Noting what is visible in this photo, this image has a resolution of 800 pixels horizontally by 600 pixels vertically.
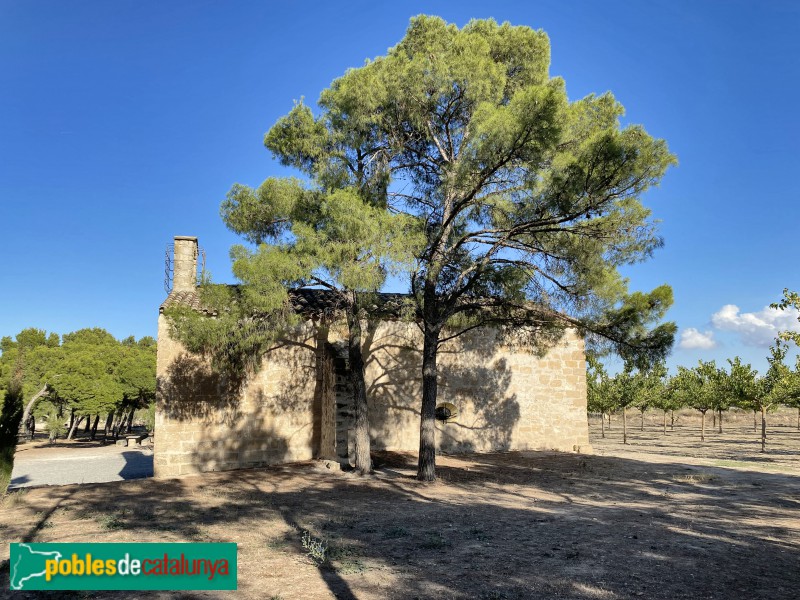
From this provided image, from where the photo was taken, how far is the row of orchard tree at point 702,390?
2094 cm

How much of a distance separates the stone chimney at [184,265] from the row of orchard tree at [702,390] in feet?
45.3

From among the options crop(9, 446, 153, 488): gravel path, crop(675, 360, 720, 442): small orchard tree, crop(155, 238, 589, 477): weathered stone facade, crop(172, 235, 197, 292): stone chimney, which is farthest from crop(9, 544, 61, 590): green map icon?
crop(675, 360, 720, 442): small orchard tree

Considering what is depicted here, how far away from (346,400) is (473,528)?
5.82 metres

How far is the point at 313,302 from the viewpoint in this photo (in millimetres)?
14453

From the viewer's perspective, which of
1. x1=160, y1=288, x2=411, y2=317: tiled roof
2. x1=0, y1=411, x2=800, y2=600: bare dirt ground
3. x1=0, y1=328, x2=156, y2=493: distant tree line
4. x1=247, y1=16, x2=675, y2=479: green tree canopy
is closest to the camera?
x1=0, y1=411, x2=800, y2=600: bare dirt ground

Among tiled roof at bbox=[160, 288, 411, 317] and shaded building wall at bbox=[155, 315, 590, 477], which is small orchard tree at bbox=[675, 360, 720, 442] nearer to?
shaded building wall at bbox=[155, 315, 590, 477]

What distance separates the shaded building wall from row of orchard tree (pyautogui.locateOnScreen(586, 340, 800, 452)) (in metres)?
3.47

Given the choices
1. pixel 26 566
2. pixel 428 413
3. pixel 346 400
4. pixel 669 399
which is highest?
pixel 346 400

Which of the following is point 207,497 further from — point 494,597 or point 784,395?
→ point 784,395

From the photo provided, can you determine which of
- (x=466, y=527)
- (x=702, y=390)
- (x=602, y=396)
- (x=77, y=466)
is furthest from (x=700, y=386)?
(x=77, y=466)

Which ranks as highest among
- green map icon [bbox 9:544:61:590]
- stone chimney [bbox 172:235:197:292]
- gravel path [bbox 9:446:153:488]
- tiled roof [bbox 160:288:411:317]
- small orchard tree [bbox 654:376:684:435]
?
stone chimney [bbox 172:235:197:292]

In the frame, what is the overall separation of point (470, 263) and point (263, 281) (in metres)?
4.29

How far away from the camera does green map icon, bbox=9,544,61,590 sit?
14.3 ft

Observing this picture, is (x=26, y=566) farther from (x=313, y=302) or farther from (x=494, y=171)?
(x=313, y=302)
